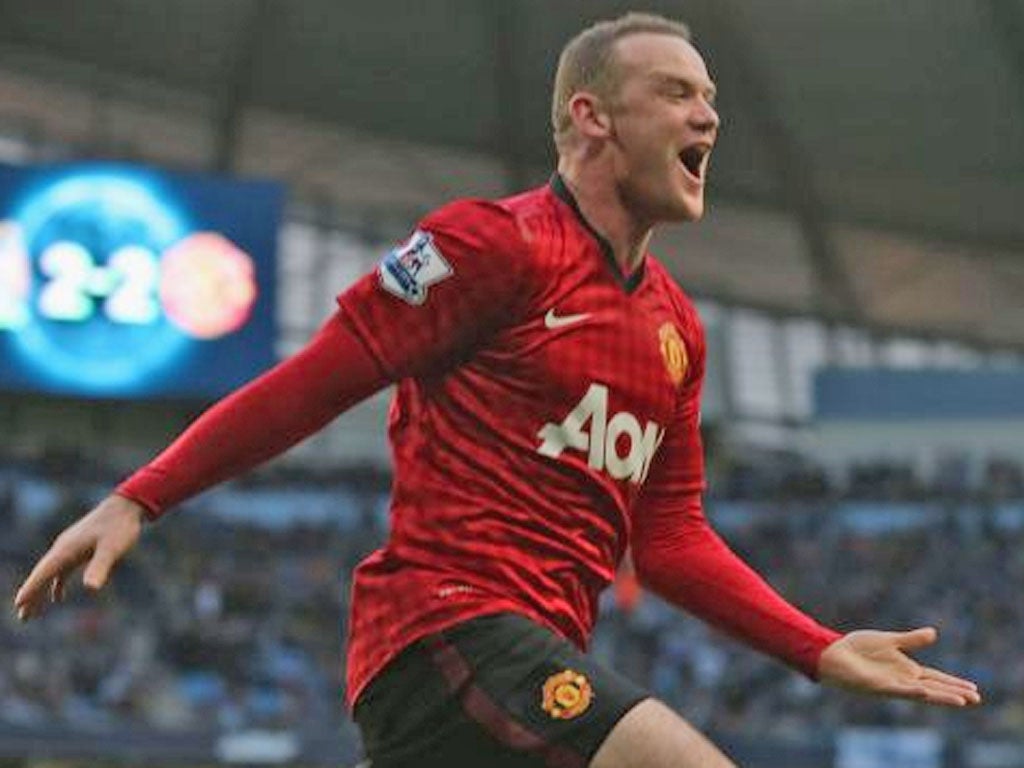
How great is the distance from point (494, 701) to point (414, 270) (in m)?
0.69

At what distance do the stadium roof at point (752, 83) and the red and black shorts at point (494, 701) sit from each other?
22.3 m

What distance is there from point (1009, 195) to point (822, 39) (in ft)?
16.0

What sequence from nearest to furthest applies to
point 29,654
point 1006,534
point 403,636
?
point 403,636 → point 29,654 → point 1006,534

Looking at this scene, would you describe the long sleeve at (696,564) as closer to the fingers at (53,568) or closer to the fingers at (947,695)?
the fingers at (947,695)

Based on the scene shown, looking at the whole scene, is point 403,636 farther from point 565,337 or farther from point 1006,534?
point 1006,534

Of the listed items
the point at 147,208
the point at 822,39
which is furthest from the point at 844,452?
the point at 147,208

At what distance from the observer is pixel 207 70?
27969mm

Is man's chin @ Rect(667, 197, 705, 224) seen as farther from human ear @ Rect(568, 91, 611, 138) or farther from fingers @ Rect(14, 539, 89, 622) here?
fingers @ Rect(14, 539, 89, 622)

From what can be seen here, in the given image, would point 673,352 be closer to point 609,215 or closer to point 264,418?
point 609,215

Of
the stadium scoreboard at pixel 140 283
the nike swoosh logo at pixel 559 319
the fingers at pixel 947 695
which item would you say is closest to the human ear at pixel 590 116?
the nike swoosh logo at pixel 559 319

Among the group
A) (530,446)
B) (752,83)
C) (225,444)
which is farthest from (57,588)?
(752,83)

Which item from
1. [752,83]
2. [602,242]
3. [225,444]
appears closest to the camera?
[225,444]

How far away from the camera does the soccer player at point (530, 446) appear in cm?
293

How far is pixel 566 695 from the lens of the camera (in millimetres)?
2922
